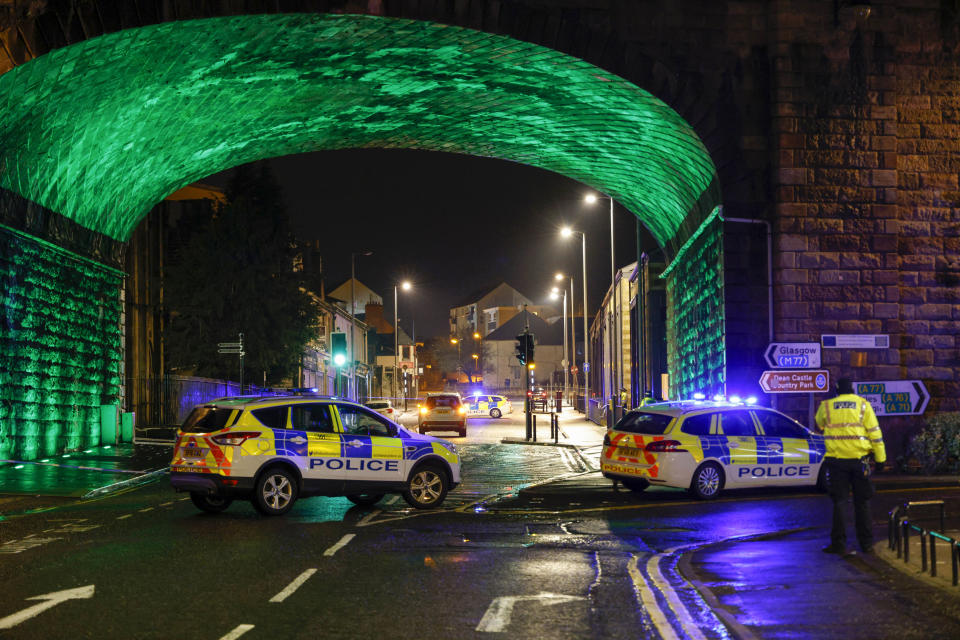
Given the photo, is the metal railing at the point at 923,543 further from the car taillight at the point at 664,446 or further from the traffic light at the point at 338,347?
the traffic light at the point at 338,347

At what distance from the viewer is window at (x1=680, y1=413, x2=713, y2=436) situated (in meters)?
17.3

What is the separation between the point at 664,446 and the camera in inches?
670

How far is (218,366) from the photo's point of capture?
44812 mm

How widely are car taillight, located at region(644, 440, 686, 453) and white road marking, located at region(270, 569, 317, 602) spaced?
8.07 meters

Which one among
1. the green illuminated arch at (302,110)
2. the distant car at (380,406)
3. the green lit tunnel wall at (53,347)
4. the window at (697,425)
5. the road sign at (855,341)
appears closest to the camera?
the window at (697,425)

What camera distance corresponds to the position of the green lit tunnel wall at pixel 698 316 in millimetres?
22781

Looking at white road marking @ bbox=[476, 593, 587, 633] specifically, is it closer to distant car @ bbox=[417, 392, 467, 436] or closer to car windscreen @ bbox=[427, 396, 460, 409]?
distant car @ bbox=[417, 392, 467, 436]

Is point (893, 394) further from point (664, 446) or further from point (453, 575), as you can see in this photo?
point (453, 575)

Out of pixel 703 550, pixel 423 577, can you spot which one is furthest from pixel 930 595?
pixel 423 577

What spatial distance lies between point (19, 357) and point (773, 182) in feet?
50.9

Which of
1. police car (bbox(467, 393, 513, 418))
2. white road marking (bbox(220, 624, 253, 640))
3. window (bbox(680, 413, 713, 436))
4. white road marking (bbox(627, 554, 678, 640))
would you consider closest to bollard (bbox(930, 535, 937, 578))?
white road marking (bbox(627, 554, 678, 640))

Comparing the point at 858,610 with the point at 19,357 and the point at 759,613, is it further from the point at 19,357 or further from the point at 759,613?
the point at 19,357

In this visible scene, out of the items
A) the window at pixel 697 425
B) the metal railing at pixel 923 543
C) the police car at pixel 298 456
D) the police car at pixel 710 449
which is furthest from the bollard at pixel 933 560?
the police car at pixel 298 456

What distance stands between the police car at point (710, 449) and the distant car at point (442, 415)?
72.3 ft
